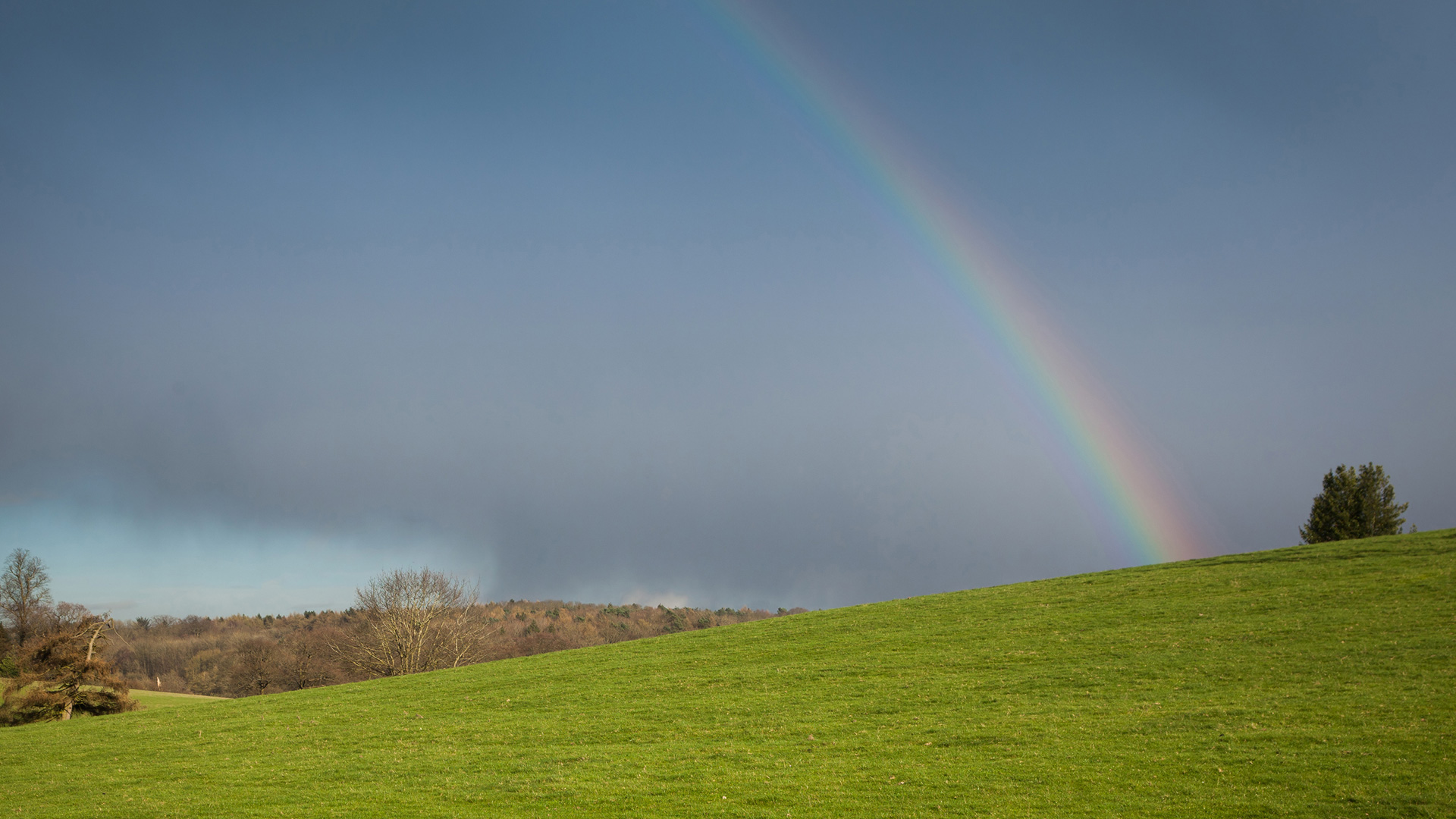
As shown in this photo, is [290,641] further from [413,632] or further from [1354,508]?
[1354,508]

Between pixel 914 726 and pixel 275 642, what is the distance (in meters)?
128

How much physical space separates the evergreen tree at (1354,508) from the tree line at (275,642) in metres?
53.0

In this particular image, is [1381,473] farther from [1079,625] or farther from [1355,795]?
[1355,795]

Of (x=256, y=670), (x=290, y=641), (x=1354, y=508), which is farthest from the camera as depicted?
(x=290, y=641)

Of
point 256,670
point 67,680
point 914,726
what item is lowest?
point 256,670

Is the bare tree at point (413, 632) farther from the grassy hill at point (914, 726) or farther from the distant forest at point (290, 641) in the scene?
the grassy hill at point (914, 726)

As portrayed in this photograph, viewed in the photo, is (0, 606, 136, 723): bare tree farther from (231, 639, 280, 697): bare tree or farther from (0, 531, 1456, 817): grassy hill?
(231, 639, 280, 697): bare tree

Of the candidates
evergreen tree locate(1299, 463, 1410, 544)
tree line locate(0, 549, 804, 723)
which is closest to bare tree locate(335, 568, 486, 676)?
tree line locate(0, 549, 804, 723)

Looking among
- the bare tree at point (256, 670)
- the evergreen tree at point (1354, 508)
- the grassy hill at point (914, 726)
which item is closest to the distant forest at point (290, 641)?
the bare tree at point (256, 670)

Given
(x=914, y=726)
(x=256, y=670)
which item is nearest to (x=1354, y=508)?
(x=914, y=726)

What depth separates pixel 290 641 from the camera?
384 ft

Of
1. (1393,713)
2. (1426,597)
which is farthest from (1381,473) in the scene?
(1393,713)

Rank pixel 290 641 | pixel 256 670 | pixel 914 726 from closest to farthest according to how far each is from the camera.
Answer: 1. pixel 914 726
2. pixel 256 670
3. pixel 290 641

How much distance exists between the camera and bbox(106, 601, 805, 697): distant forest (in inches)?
3787
